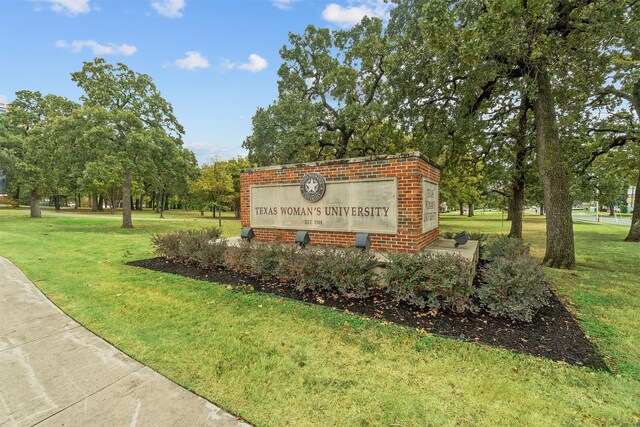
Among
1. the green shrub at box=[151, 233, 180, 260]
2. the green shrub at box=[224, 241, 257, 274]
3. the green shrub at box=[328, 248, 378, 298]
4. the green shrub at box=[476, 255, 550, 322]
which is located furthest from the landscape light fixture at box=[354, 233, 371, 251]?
the green shrub at box=[151, 233, 180, 260]

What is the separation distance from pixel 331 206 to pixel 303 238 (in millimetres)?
1122

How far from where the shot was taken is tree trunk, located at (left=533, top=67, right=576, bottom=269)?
7.82m

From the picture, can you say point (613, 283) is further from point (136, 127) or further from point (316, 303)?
point (136, 127)

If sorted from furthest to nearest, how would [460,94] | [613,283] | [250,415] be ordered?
[460,94]
[613,283]
[250,415]

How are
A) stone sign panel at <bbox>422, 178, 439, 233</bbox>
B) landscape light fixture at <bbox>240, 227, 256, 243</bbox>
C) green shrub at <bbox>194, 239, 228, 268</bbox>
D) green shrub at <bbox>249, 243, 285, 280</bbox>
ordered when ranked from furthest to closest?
landscape light fixture at <bbox>240, 227, 256, 243</bbox>
green shrub at <bbox>194, 239, 228, 268</bbox>
stone sign panel at <bbox>422, 178, 439, 233</bbox>
green shrub at <bbox>249, 243, 285, 280</bbox>

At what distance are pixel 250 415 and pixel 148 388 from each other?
1.10 metres

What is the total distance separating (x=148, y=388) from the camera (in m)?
2.67

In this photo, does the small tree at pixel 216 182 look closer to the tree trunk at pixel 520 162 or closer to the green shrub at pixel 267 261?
the green shrub at pixel 267 261

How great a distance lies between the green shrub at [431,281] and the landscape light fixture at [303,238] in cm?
303

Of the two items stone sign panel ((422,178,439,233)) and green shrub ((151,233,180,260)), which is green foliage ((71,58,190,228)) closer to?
green shrub ((151,233,180,260))

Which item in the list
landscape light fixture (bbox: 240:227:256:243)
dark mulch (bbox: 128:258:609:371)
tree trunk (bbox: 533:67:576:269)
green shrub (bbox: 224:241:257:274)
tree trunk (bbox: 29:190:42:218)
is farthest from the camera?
tree trunk (bbox: 29:190:42:218)

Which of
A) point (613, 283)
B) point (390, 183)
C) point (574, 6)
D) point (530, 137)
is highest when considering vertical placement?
point (574, 6)

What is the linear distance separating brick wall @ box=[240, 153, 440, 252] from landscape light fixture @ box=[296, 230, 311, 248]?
148 millimetres

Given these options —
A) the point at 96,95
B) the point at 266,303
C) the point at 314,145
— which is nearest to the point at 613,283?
the point at 266,303
